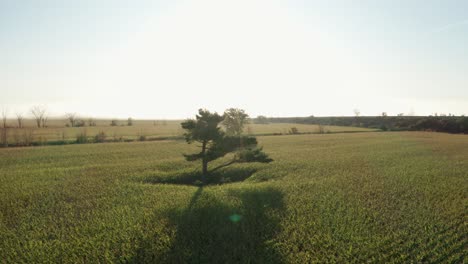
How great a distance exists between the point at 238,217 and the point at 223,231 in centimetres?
175

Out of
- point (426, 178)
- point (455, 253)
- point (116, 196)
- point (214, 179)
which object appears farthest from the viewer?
point (214, 179)

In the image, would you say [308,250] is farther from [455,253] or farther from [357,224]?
[455,253]

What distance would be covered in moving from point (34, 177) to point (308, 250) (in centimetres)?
2320

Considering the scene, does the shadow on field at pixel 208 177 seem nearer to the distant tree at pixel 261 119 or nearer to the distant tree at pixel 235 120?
the distant tree at pixel 235 120

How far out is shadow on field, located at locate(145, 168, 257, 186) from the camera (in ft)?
71.2

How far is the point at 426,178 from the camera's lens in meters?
20.4

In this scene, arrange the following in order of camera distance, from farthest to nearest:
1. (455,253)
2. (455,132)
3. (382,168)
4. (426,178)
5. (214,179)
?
(455,132)
(382,168)
(214,179)
(426,178)
(455,253)

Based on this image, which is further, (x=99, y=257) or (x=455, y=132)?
(x=455, y=132)

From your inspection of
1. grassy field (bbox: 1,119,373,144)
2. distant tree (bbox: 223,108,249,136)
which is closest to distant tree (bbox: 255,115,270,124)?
grassy field (bbox: 1,119,373,144)

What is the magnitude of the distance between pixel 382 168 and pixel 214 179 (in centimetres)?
1714

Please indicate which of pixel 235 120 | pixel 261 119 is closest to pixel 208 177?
pixel 235 120

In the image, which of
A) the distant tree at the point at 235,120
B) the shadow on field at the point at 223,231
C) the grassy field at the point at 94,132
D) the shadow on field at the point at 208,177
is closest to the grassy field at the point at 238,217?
the shadow on field at the point at 223,231

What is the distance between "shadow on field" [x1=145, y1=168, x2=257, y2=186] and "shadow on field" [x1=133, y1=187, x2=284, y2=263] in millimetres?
5693

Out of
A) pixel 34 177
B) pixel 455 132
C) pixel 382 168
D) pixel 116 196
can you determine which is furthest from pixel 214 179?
pixel 455 132
